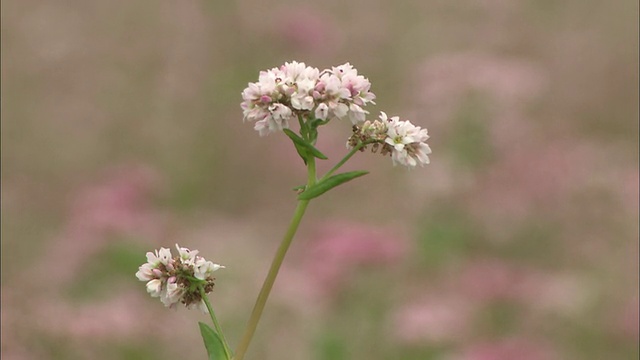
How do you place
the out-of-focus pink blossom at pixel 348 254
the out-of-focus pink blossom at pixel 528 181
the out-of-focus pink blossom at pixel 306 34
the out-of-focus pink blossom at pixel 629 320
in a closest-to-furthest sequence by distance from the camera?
the out-of-focus pink blossom at pixel 348 254 < the out-of-focus pink blossom at pixel 629 320 < the out-of-focus pink blossom at pixel 528 181 < the out-of-focus pink blossom at pixel 306 34

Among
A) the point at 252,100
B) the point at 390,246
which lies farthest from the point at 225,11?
the point at 252,100

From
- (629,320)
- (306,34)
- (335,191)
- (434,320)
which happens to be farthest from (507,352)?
(335,191)

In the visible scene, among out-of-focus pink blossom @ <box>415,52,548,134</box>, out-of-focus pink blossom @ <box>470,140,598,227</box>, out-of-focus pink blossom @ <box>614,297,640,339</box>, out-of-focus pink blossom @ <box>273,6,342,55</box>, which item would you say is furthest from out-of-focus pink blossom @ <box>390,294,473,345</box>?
out-of-focus pink blossom @ <box>273,6,342,55</box>

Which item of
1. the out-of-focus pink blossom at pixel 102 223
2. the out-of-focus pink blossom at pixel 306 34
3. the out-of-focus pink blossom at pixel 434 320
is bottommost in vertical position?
the out-of-focus pink blossom at pixel 434 320

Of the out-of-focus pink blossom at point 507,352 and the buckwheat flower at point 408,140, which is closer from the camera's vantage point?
the buckwheat flower at point 408,140

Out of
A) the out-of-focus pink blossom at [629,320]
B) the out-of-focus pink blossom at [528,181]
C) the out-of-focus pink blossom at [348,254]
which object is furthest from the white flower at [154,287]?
the out-of-focus pink blossom at [528,181]

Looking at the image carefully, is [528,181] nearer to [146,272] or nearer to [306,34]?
[306,34]

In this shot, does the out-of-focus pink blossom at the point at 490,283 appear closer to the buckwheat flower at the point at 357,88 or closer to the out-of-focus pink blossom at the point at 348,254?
the out-of-focus pink blossom at the point at 348,254
